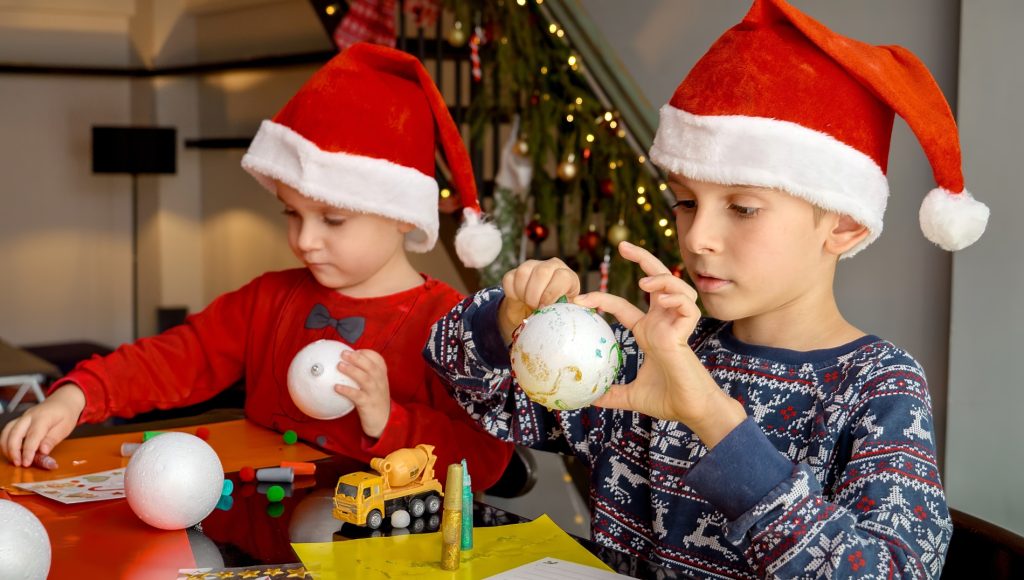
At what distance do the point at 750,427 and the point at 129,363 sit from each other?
136cm

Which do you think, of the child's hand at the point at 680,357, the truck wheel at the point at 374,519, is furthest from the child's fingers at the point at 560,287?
the truck wheel at the point at 374,519

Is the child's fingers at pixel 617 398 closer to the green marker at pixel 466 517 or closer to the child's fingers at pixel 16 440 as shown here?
the green marker at pixel 466 517

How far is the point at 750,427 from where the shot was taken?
1.15 meters

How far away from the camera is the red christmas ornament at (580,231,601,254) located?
352cm

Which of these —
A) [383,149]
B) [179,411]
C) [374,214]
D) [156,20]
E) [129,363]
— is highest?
[156,20]

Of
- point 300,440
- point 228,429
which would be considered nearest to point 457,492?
point 300,440

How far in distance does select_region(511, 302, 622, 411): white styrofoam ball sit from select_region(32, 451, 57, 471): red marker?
0.86m

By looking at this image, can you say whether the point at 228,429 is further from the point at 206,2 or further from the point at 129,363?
the point at 206,2

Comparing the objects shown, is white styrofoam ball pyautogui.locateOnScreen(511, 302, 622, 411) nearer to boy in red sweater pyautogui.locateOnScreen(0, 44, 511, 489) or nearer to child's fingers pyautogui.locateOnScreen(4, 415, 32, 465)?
boy in red sweater pyautogui.locateOnScreen(0, 44, 511, 489)

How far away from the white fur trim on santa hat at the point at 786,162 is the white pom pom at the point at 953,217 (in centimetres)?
11

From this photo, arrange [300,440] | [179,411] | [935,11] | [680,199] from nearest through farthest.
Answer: [680,199], [300,440], [935,11], [179,411]

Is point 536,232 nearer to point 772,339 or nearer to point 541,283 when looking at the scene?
point 772,339

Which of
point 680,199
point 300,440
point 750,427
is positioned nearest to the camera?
point 750,427

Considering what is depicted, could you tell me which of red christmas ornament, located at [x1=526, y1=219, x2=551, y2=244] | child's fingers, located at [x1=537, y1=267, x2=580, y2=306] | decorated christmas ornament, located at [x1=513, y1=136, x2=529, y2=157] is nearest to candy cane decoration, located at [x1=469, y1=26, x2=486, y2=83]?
decorated christmas ornament, located at [x1=513, y1=136, x2=529, y2=157]
